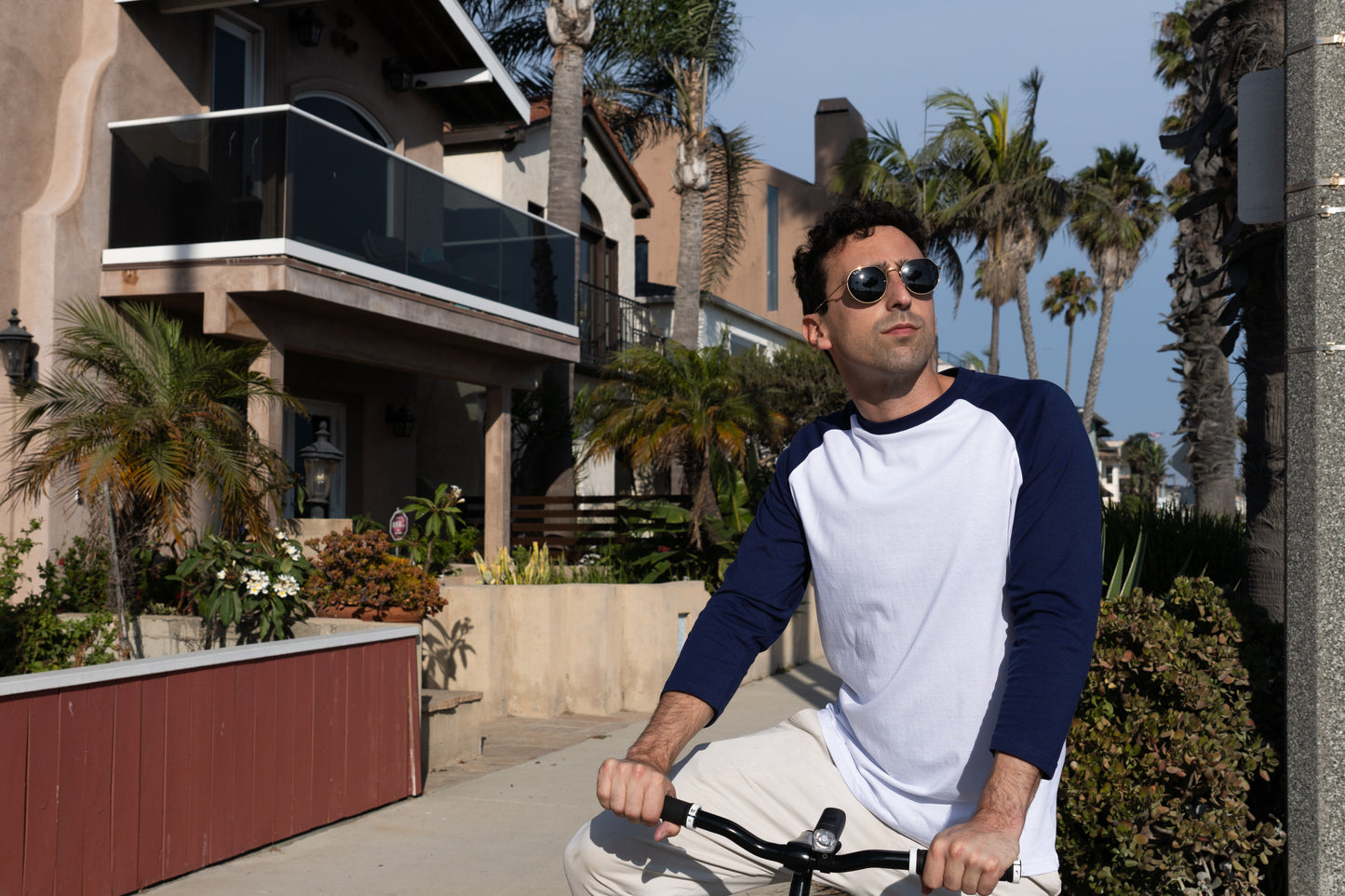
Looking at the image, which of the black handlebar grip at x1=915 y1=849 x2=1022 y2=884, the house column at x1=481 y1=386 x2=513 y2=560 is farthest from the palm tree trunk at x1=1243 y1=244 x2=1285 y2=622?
the house column at x1=481 y1=386 x2=513 y2=560

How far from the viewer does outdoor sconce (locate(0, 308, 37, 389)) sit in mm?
9758

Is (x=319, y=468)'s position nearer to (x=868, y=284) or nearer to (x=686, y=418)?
(x=686, y=418)

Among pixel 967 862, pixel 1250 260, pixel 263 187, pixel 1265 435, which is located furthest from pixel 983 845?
pixel 263 187

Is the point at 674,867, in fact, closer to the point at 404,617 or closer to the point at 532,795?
the point at 532,795

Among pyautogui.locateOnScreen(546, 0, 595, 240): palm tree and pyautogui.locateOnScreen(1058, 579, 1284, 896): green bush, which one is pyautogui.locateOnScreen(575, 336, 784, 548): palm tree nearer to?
pyautogui.locateOnScreen(546, 0, 595, 240): palm tree

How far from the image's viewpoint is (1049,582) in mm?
2234

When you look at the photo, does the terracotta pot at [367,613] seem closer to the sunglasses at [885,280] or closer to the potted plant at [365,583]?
the potted plant at [365,583]

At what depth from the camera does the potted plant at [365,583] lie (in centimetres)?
821

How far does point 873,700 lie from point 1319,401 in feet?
6.41

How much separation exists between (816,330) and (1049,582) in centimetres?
91

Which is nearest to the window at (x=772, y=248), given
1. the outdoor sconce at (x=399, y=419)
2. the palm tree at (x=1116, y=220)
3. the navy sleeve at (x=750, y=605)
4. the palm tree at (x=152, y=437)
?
the palm tree at (x=1116, y=220)

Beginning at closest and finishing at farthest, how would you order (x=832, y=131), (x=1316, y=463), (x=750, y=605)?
(x=750, y=605), (x=1316, y=463), (x=832, y=131)

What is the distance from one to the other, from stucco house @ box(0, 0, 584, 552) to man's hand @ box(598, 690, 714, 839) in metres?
8.89

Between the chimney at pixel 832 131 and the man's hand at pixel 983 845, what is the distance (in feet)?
118
